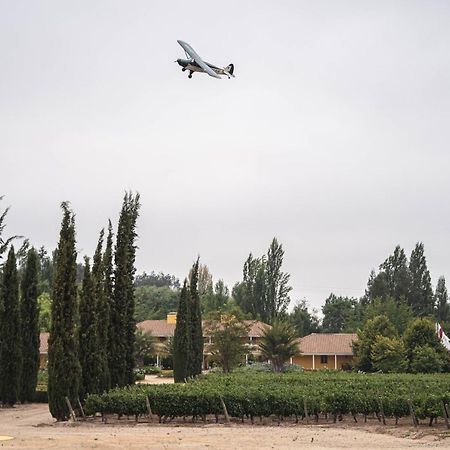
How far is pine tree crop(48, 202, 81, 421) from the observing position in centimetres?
2441

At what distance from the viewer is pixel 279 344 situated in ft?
174

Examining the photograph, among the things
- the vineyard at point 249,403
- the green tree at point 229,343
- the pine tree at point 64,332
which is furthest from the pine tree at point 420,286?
the pine tree at point 64,332

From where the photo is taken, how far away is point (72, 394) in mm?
24562

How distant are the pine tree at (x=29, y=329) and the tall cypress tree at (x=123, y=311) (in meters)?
5.67

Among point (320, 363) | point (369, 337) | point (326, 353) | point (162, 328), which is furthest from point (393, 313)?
point (162, 328)

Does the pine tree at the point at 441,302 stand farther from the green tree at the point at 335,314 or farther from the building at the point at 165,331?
Result: the building at the point at 165,331

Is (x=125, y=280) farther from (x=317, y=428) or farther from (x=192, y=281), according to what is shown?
(x=192, y=281)

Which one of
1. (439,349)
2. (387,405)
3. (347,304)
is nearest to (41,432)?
(387,405)

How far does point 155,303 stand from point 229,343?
55.4 meters

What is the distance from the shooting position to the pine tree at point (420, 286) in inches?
3093

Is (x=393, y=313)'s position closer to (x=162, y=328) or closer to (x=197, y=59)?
(x=162, y=328)

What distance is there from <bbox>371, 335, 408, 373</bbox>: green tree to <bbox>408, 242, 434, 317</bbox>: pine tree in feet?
98.1

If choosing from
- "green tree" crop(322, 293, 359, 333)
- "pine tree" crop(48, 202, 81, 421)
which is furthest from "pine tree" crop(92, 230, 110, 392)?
"green tree" crop(322, 293, 359, 333)

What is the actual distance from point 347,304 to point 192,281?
5353 centimetres
